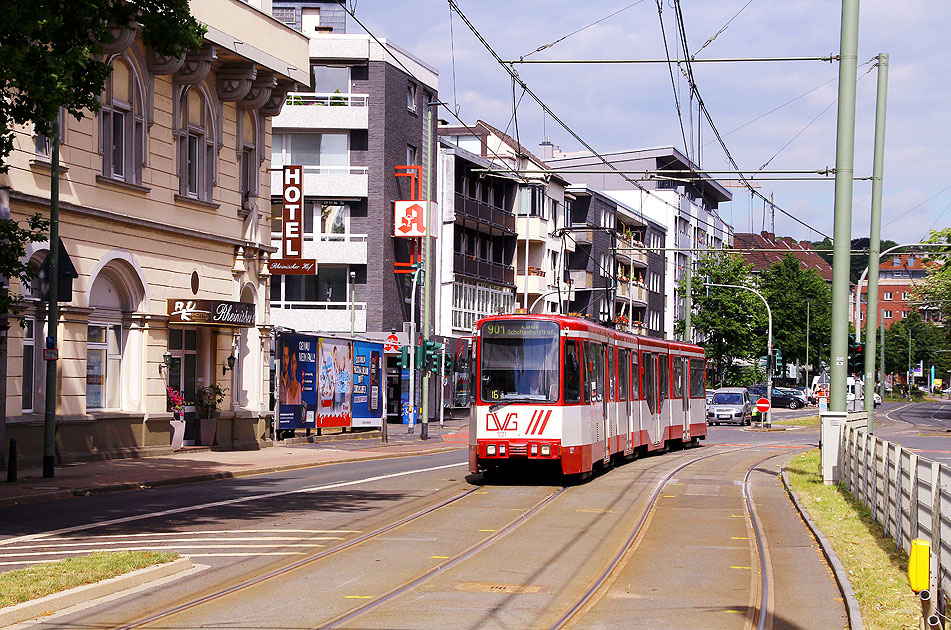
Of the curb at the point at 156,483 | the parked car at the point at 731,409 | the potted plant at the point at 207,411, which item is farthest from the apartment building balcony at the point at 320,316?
the curb at the point at 156,483

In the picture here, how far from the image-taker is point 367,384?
4609cm

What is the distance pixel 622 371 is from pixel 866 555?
14451mm

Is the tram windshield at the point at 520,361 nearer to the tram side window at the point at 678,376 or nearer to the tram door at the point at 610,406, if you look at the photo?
the tram door at the point at 610,406

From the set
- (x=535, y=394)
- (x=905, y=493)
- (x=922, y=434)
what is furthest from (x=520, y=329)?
(x=922, y=434)

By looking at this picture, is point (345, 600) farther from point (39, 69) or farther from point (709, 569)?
point (39, 69)

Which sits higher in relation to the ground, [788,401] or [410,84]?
[410,84]

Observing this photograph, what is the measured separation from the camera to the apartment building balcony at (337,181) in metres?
59.1

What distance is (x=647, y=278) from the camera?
10594 cm

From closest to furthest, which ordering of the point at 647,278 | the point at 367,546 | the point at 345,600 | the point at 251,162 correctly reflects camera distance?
1. the point at 345,600
2. the point at 367,546
3. the point at 251,162
4. the point at 647,278

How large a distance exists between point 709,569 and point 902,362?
550 feet

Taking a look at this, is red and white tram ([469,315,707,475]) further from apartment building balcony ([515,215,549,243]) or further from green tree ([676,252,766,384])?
green tree ([676,252,766,384])

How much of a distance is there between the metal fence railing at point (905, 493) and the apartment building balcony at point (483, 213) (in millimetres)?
45755

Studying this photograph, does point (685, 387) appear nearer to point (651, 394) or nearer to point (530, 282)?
point (651, 394)

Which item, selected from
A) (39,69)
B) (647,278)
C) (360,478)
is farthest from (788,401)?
(39,69)
